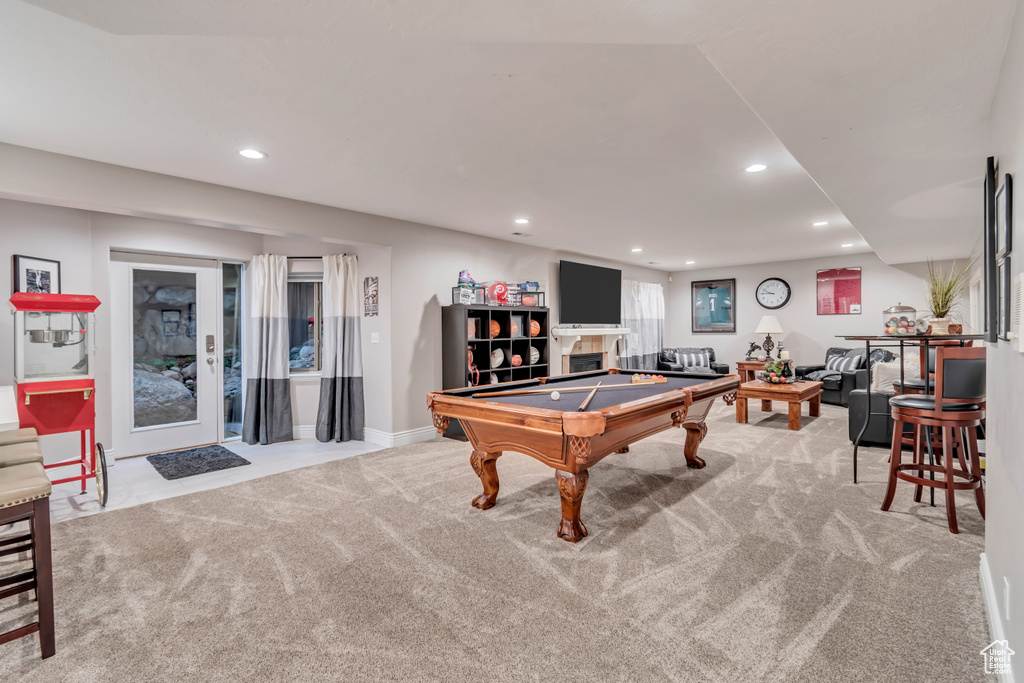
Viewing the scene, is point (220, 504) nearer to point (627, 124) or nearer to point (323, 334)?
point (323, 334)

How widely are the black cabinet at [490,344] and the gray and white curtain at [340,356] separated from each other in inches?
37.1

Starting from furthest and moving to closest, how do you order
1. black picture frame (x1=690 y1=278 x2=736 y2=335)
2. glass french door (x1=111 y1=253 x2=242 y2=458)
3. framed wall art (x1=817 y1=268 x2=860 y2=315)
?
black picture frame (x1=690 y1=278 x2=736 y2=335) → framed wall art (x1=817 y1=268 x2=860 y2=315) → glass french door (x1=111 y1=253 x2=242 y2=458)

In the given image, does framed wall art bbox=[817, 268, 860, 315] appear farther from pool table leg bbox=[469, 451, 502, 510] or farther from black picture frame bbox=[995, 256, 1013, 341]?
pool table leg bbox=[469, 451, 502, 510]

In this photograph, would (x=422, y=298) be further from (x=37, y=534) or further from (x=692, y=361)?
(x=692, y=361)

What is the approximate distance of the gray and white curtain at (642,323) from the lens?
331 inches

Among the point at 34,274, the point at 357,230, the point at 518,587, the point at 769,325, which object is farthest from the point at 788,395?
the point at 34,274

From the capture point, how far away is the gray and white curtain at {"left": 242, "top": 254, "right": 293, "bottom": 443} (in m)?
5.00

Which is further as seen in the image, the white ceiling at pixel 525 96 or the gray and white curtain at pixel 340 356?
the gray and white curtain at pixel 340 356

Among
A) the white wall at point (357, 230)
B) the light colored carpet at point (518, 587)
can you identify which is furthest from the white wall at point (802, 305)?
the light colored carpet at point (518, 587)

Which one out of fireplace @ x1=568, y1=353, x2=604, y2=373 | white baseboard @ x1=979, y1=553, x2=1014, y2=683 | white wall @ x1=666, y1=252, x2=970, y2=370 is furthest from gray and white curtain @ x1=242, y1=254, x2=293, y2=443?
white wall @ x1=666, y1=252, x2=970, y2=370

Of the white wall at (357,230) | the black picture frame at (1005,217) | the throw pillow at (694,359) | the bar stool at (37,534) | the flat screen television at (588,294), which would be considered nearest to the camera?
the black picture frame at (1005,217)

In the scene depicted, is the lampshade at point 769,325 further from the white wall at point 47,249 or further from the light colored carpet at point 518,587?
the white wall at point 47,249

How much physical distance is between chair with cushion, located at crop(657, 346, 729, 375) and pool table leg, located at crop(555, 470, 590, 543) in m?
6.37

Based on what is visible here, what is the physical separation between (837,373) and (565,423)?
21.4 feet
